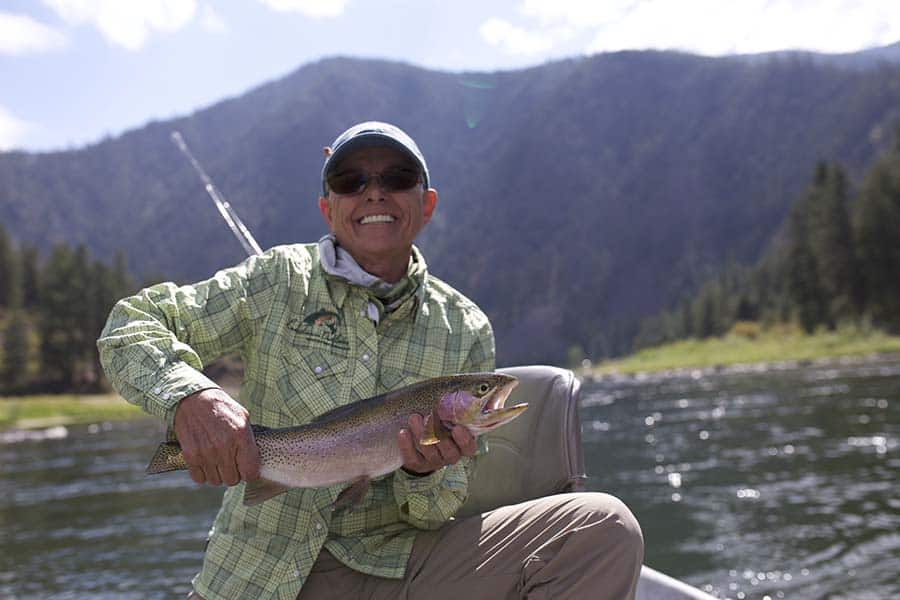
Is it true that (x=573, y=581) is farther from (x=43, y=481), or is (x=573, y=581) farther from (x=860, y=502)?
(x=43, y=481)

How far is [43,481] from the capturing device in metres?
23.3

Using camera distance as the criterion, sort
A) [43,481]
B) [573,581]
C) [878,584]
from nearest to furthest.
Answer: [573,581]
[878,584]
[43,481]

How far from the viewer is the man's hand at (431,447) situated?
333 centimetres

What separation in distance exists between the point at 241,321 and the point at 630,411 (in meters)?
30.7

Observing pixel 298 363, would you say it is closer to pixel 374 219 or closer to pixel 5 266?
pixel 374 219

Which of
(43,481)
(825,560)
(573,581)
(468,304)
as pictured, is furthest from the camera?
(43,481)

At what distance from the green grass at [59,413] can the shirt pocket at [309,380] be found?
53993mm

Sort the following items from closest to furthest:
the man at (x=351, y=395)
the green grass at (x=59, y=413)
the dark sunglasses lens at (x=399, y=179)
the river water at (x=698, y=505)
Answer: the man at (x=351, y=395) → the dark sunglasses lens at (x=399, y=179) → the river water at (x=698, y=505) → the green grass at (x=59, y=413)

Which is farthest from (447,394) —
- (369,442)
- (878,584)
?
(878,584)

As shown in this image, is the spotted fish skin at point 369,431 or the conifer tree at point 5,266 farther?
the conifer tree at point 5,266

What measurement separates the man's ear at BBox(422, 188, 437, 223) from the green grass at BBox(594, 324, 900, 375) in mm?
57651

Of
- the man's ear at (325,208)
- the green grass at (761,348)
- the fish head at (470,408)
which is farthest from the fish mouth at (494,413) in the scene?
the green grass at (761,348)

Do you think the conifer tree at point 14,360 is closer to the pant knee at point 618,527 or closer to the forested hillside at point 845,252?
the forested hillside at point 845,252

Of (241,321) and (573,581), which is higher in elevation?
(241,321)
